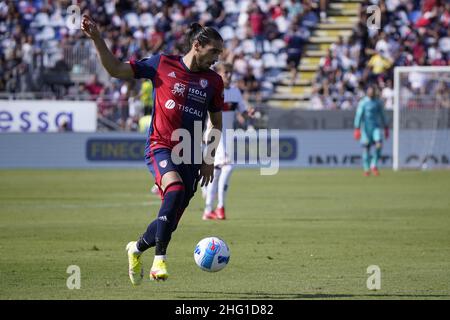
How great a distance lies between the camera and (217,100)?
10500 mm

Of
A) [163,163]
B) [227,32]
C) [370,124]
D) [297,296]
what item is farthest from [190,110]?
[227,32]

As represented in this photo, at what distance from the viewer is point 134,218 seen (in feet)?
59.0

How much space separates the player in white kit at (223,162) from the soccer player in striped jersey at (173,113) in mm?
7144

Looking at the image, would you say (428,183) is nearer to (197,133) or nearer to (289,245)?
(289,245)

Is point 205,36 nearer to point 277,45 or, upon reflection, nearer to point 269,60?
point 269,60

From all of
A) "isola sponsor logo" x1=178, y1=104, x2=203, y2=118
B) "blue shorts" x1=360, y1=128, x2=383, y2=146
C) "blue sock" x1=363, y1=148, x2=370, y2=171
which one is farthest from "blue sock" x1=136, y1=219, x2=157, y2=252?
"blue shorts" x1=360, y1=128, x2=383, y2=146

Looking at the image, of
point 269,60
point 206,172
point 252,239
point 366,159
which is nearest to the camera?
point 206,172

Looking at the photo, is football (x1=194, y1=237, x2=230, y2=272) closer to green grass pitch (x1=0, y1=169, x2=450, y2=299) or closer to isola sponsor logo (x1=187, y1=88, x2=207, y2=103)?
green grass pitch (x1=0, y1=169, x2=450, y2=299)

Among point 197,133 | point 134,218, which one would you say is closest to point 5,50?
point 134,218

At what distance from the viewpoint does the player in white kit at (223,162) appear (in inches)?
700

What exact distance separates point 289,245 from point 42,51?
84.6ft

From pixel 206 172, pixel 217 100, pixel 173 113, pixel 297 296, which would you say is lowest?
pixel 297 296

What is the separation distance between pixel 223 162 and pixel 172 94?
8.06 m
